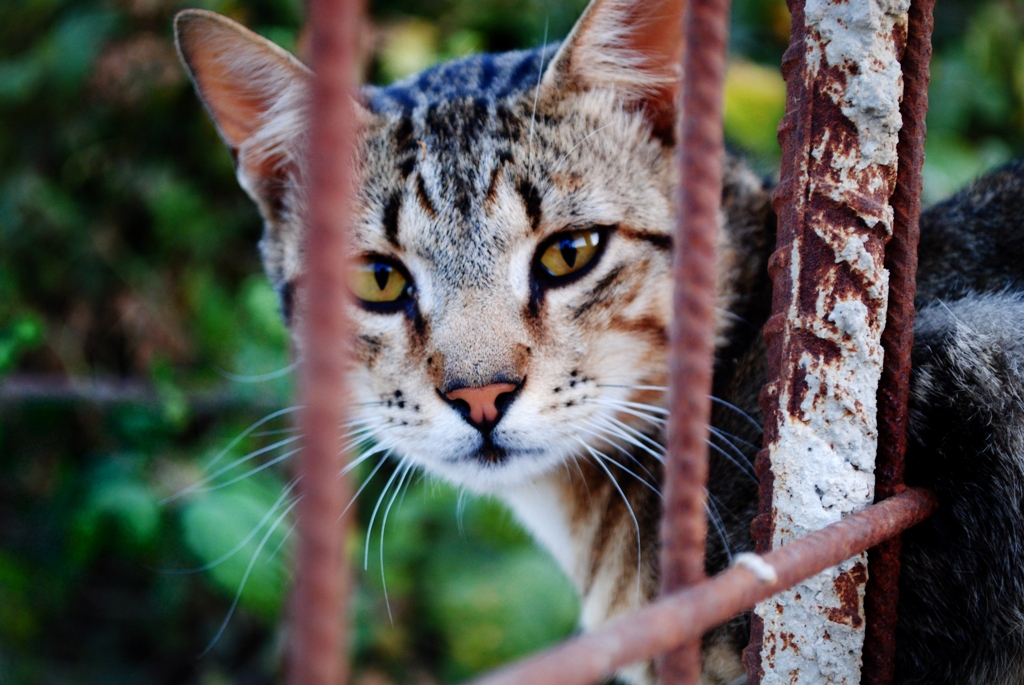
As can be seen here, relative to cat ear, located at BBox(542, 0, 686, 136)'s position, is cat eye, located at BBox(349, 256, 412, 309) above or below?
below

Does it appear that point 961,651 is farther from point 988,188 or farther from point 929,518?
point 988,188

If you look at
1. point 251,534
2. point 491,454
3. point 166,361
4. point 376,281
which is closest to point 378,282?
point 376,281

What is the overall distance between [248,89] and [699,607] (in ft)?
4.33

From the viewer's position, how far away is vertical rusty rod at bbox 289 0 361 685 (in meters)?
0.40

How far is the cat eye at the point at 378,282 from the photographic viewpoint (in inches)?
56.5

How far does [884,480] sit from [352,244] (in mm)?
965

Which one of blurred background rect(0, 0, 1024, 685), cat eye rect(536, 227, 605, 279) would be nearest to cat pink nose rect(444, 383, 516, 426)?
cat eye rect(536, 227, 605, 279)

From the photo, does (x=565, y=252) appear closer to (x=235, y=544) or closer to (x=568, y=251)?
(x=568, y=251)

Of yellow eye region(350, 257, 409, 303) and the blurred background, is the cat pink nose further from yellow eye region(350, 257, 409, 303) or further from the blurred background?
the blurred background

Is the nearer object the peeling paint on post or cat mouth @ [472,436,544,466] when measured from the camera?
the peeling paint on post

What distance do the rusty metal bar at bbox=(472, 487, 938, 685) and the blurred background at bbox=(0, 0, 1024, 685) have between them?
1.68 m

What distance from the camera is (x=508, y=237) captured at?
131cm

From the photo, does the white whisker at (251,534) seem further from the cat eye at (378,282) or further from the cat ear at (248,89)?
the cat ear at (248,89)

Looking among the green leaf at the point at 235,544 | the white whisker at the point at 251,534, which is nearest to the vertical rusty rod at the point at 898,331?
the white whisker at the point at 251,534
